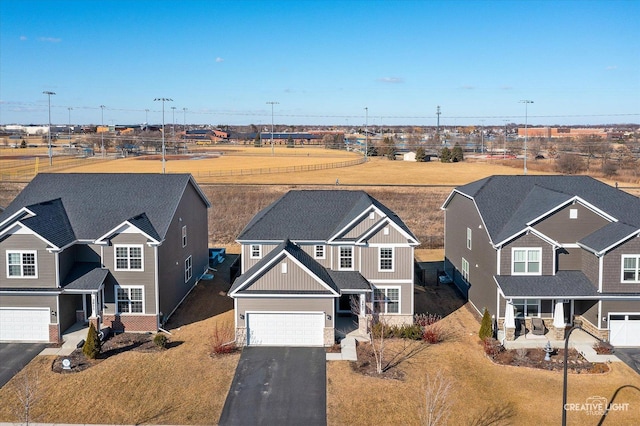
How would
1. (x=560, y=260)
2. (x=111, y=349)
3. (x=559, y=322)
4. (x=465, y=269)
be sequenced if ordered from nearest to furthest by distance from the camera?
(x=111, y=349), (x=559, y=322), (x=560, y=260), (x=465, y=269)

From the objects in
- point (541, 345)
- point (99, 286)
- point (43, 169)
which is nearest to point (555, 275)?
point (541, 345)

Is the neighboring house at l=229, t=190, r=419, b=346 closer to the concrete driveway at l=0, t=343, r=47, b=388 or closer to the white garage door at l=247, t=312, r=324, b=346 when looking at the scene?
the white garage door at l=247, t=312, r=324, b=346

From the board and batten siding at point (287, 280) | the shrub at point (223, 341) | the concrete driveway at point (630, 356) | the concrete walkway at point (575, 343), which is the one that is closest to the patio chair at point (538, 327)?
the concrete walkway at point (575, 343)

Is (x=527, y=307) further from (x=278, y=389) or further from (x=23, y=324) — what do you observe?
(x=23, y=324)

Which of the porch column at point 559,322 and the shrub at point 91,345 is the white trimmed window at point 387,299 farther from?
the shrub at point 91,345

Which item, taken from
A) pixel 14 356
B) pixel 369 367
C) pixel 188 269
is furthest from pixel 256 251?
pixel 14 356

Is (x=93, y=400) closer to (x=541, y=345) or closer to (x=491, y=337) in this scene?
(x=491, y=337)
